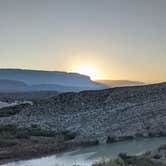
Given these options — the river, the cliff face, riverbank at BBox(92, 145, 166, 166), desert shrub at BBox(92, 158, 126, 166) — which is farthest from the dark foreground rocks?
desert shrub at BBox(92, 158, 126, 166)

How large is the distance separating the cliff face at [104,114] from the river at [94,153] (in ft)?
7.42

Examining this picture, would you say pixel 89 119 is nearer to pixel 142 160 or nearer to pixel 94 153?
pixel 94 153

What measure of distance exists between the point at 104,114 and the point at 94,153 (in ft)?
49.9

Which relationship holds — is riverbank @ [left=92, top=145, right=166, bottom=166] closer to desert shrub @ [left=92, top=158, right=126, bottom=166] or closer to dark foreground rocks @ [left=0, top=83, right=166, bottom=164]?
desert shrub @ [left=92, top=158, right=126, bottom=166]

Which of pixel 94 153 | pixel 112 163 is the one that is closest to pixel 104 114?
pixel 94 153

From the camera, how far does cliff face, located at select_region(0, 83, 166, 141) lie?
39.8 m

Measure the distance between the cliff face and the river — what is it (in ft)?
7.42

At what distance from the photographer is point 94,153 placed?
102ft

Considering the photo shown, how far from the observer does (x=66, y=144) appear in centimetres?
3594

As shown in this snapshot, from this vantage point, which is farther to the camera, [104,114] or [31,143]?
[104,114]

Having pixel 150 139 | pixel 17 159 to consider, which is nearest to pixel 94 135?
pixel 150 139

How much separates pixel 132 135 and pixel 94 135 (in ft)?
9.08

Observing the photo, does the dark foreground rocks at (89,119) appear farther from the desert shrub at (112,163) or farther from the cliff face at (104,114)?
the desert shrub at (112,163)

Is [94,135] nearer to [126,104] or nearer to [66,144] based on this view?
[66,144]
